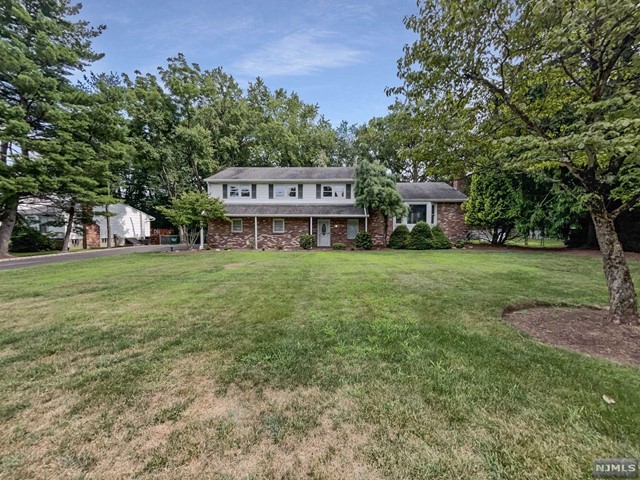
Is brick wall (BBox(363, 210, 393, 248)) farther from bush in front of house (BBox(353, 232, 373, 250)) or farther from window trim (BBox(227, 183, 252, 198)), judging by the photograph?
window trim (BBox(227, 183, 252, 198))

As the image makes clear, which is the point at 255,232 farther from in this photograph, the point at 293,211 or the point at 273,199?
the point at 273,199

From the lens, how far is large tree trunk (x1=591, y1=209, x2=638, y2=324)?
4.28 meters

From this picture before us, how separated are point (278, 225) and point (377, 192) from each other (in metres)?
7.07

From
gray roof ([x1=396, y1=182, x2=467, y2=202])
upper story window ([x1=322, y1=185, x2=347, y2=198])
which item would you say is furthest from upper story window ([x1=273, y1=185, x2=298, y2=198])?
gray roof ([x1=396, y1=182, x2=467, y2=202])

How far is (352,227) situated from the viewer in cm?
1955

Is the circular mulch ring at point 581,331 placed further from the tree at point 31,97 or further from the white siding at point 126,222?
the white siding at point 126,222

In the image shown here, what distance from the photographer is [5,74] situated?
51.0 ft

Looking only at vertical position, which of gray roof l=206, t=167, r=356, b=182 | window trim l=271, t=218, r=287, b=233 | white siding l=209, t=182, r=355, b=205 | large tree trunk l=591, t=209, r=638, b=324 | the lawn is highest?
gray roof l=206, t=167, r=356, b=182

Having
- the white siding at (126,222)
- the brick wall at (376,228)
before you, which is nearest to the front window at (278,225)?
the brick wall at (376,228)

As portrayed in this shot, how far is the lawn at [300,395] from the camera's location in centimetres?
192

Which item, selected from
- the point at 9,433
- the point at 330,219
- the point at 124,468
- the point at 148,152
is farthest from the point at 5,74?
the point at 124,468

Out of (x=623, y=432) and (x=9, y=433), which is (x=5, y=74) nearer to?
(x=9, y=433)

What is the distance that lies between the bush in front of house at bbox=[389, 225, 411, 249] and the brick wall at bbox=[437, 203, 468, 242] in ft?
15.0

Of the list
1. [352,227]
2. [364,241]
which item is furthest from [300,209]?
[364,241]
